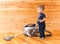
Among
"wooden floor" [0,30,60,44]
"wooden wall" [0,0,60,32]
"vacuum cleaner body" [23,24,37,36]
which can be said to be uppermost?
"wooden wall" [0,0,60,32]

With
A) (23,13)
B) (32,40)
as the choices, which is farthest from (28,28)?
(23,13)

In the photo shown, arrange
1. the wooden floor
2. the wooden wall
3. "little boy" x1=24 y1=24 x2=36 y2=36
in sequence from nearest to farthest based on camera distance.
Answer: the wooden floor, "little boy" x1=24 y1=24 x2=36 y2=36, the wooden wall

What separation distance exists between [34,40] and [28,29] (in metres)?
0.25

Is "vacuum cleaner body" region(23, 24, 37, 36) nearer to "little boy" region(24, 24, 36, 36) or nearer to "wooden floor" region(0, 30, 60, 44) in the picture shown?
"little boy" region(24, 24, 36, 36)

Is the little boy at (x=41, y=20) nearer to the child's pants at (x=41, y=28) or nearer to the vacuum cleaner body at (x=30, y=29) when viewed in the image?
the child's pants at (x=41, y=28)

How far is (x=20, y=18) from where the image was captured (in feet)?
12.6

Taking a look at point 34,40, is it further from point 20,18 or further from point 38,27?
point 20,18

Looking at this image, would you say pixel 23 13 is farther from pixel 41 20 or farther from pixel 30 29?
pixel 41 20

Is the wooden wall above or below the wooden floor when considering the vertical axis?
above

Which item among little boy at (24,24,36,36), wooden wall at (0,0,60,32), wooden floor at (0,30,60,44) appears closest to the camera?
wooden floor at (0,30,60,44)

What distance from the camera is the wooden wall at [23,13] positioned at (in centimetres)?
376

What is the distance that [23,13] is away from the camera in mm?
3809

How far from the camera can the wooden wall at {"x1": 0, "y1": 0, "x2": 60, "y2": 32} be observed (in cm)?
376

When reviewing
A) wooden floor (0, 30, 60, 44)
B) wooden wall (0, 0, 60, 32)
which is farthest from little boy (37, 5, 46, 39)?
wooden wall (0, 0, 60, 32)
